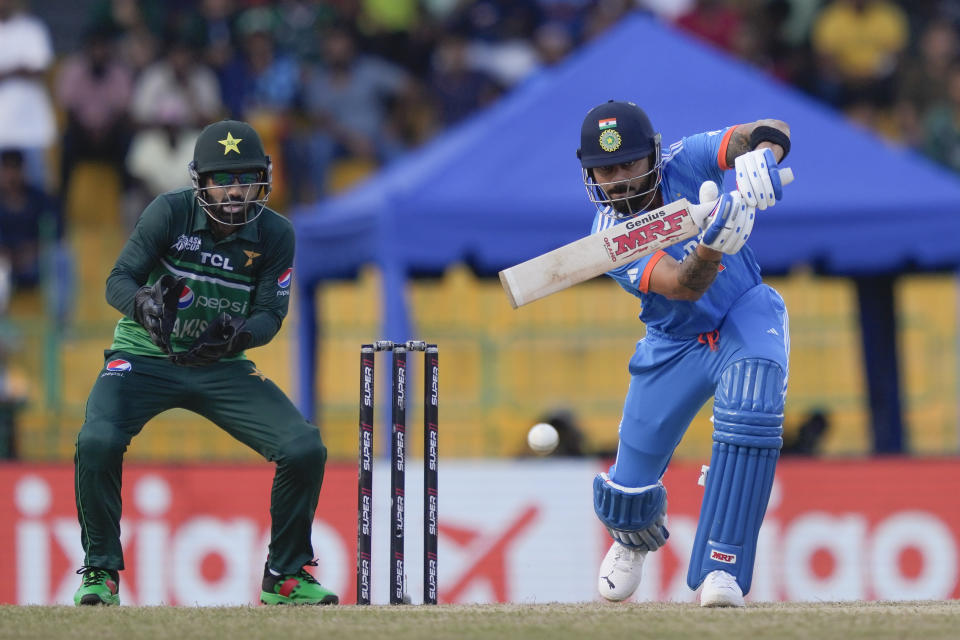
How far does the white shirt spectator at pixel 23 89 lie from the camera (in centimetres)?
1222

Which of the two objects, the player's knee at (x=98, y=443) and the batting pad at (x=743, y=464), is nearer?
the batting pad at (x=743, y=464)

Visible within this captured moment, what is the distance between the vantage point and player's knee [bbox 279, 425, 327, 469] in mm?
6023

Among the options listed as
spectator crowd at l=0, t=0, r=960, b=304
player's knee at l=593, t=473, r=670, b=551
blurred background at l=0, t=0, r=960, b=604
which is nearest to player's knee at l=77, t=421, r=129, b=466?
player's knee at l=593, t=473, r=670, b=551

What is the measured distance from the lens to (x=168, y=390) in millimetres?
6105

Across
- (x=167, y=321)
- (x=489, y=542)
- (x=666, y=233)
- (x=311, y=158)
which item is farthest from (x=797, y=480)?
(x=311, y=158)

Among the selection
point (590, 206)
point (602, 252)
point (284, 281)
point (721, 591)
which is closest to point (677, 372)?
point (602, 252)

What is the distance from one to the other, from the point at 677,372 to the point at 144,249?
201 cm

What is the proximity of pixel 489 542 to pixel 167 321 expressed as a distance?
11.3 feet

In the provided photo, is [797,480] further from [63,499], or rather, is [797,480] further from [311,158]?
[311,158]

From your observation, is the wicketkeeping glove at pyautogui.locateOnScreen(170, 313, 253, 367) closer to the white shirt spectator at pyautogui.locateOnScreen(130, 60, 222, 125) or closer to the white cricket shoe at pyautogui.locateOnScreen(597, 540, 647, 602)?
the white cricket shoe at pyautogui.locateOnScreen(597, 540, 647, 602)

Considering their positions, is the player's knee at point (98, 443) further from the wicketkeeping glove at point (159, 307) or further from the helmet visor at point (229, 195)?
the helmet visor at point (229, 195)

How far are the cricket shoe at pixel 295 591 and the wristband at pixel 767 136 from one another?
2265mm

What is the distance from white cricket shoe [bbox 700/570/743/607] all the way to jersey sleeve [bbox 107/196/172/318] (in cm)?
229

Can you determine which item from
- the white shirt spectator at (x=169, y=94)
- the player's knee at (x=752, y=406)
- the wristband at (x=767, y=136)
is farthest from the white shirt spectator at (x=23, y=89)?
the player's knee at (x=752, y=406)
